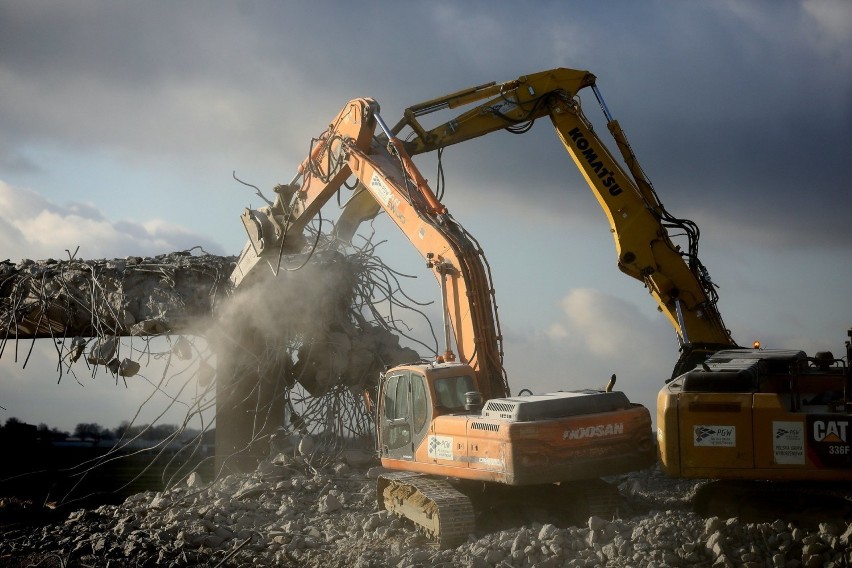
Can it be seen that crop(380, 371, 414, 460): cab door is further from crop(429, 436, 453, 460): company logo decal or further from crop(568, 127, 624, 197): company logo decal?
crop(568, 127, 624, 197): company logo decal

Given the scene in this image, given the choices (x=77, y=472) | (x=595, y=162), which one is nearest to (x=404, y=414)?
(x=595, y=162)

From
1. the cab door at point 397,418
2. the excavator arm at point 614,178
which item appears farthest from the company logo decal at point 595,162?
the cab door at point 397,418

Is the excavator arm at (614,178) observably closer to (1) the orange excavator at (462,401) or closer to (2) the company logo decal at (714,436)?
(1) the orange excavator at (462,401)

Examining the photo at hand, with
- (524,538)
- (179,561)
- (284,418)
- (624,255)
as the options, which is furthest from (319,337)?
(524,538)

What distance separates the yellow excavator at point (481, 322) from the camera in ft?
29.9

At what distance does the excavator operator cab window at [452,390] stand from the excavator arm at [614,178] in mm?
3798

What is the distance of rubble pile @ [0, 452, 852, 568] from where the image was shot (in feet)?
26.8

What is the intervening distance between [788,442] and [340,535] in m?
4.80

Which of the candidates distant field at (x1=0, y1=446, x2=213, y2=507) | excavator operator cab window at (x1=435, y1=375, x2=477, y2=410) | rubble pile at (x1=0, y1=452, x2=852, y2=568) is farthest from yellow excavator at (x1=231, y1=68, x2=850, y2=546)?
distant field at (x1=0, y1=446, x2=213, y2=507)

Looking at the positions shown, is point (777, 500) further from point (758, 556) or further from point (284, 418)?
point (284, 418)

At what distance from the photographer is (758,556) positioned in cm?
805

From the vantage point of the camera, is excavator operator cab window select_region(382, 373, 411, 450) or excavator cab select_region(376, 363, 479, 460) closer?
excavator cab select_region(376, 363, 479, 460)

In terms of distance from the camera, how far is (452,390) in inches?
397

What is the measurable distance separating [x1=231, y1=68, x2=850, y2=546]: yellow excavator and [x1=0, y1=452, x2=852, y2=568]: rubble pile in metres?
0.51
